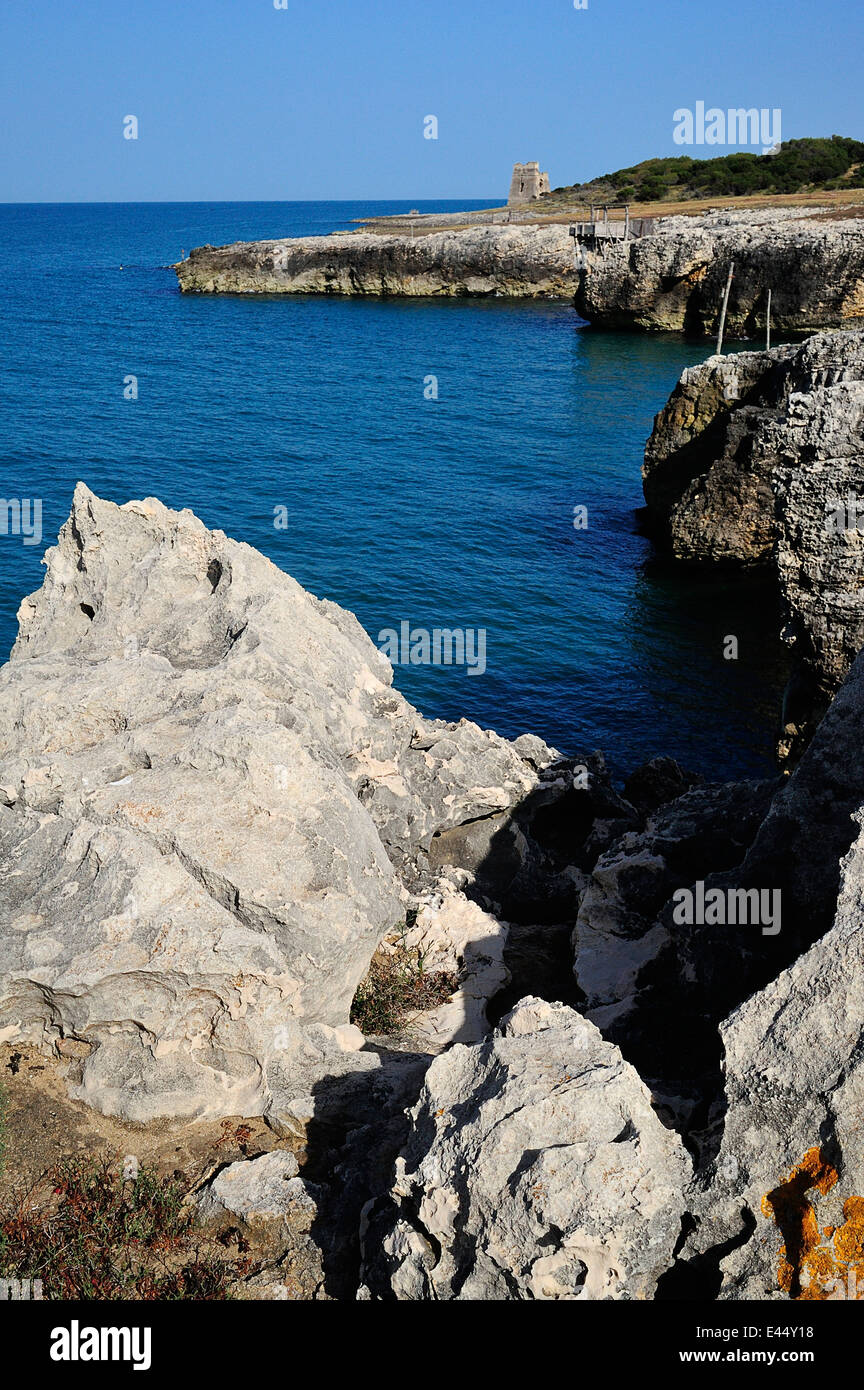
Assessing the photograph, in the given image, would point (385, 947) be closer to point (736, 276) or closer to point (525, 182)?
point (736, 276)

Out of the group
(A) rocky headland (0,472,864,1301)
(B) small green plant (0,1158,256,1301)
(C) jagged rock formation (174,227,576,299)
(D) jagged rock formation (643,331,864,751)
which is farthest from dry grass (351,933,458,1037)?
(C) jagged rock formation (174,227,576,299)

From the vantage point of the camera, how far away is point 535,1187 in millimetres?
7535

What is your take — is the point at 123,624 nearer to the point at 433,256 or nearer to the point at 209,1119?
the point at 209,1119

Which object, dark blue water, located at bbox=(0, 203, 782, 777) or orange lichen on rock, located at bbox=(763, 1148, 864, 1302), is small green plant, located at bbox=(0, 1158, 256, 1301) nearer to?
orange lichen on rock, located at bbox=(763, 1148, 864, 1302)

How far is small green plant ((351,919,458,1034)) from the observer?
1286cm

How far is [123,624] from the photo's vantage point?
1482cm

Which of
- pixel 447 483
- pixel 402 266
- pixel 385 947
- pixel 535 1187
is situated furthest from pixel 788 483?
pixel 402 266

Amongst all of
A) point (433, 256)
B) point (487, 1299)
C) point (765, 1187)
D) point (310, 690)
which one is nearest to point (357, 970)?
point (310, 690)

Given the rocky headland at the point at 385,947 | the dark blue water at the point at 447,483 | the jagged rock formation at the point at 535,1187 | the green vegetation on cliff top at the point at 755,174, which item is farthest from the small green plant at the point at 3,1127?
the green vegetation on cliff top at the point at 755,174

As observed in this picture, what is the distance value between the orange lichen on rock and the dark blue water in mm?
19068

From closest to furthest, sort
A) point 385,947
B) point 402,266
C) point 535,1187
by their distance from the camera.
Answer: point 535,1187 → point 385,947 → point 402,266

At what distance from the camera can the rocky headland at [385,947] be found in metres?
7.68

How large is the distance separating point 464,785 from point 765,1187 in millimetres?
10072

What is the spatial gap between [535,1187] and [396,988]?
19.8 ft
